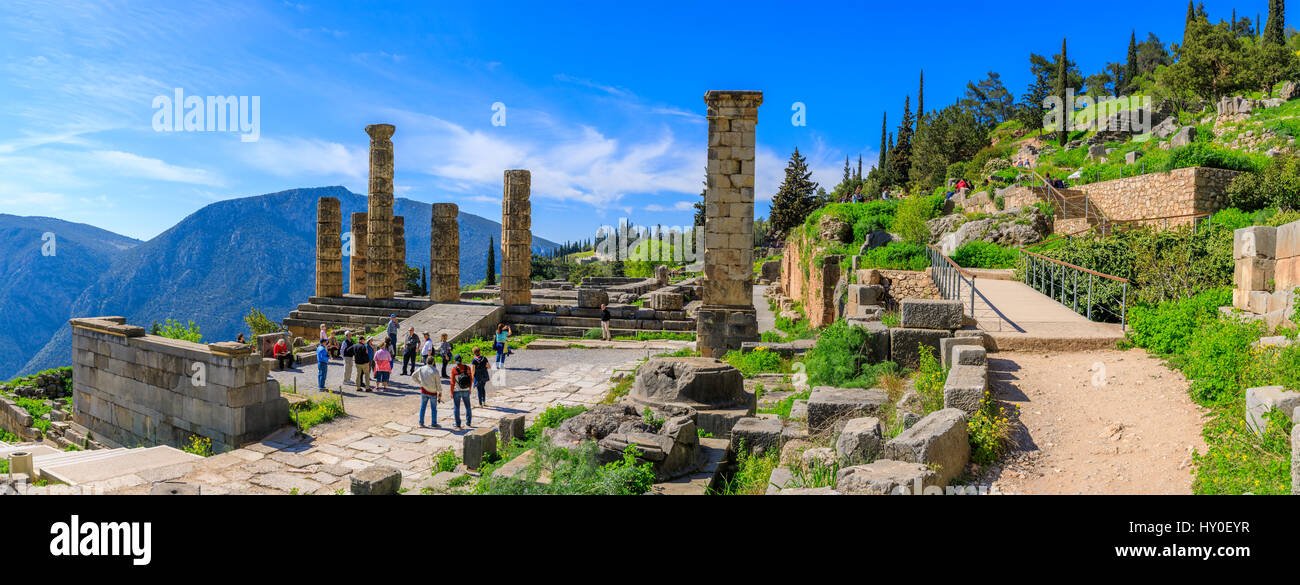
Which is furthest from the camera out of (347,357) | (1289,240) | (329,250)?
(329,250)

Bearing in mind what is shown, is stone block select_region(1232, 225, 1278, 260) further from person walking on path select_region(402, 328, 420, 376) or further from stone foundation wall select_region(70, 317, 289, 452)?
person walking on path select_region(402, 328, 420, 376)

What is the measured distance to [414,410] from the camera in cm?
1191

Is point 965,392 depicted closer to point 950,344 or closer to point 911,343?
point 950,344

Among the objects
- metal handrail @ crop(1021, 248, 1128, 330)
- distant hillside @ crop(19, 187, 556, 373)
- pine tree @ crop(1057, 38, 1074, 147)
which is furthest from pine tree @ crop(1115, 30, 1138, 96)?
distant hillside @ crop(19, 187, 556, 373)

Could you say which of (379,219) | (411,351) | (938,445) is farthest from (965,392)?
(379,219)

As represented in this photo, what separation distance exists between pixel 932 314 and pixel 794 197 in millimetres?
44428

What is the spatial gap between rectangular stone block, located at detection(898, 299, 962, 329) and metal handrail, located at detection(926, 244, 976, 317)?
8.18 feet

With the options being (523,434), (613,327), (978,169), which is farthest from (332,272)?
(978,169)

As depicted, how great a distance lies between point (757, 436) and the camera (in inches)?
283

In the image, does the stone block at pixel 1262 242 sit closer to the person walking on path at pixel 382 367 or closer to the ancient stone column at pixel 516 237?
the person walking on path at pixel 382 367

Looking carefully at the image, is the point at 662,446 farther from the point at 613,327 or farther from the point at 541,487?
the point at 613,327

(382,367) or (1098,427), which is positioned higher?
(1098,427)

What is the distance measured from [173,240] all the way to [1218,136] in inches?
7709

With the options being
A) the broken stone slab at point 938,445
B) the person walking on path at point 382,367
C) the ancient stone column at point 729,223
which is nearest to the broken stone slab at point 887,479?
the broken stone slab at point 938,445
